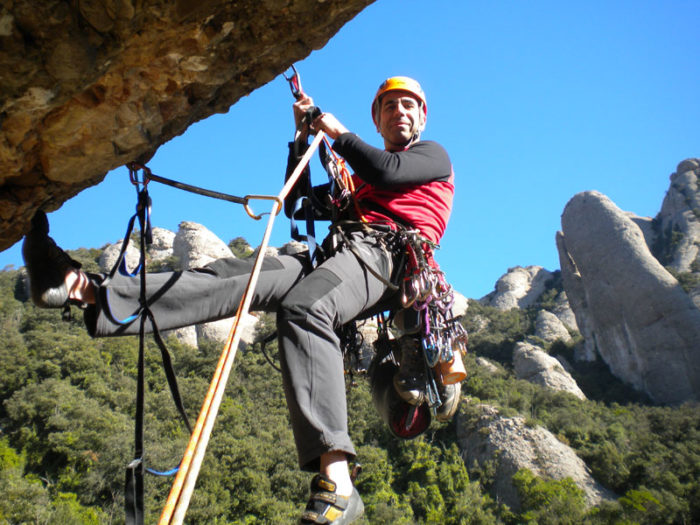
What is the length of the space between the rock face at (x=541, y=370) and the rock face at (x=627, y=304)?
468 centimetres

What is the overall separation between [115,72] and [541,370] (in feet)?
120

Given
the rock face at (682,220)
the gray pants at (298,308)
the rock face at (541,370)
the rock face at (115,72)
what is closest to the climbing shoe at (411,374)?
the gray pants at (298,308)

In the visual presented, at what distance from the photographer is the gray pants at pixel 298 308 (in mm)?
2002

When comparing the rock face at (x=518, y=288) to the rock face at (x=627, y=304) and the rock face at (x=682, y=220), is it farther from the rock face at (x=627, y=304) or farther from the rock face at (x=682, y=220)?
the rock face at (x=682, y=220)

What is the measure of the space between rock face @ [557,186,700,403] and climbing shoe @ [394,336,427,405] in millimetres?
35651

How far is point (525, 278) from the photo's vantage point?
5962cm

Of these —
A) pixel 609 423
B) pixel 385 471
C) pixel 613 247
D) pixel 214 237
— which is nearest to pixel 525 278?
pixel 613 247

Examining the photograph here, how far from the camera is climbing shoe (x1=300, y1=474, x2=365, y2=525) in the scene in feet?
6.03

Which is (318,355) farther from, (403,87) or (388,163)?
(403,87)

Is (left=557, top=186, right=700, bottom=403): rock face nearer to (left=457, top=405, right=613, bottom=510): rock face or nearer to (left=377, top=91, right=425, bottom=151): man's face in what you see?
(left=457, top=405, right=613, bottom=510): rock face

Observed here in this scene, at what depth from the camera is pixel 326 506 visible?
1.86 metres

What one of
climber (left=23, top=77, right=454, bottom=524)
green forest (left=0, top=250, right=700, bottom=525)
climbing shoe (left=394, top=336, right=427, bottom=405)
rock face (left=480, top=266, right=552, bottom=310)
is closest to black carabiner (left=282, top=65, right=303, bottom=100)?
climber (left=23, top=77, right=454, bottom=524)

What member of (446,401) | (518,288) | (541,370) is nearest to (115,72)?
(446,401)

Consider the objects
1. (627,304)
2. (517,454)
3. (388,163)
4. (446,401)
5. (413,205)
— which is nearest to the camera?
(388,163)
